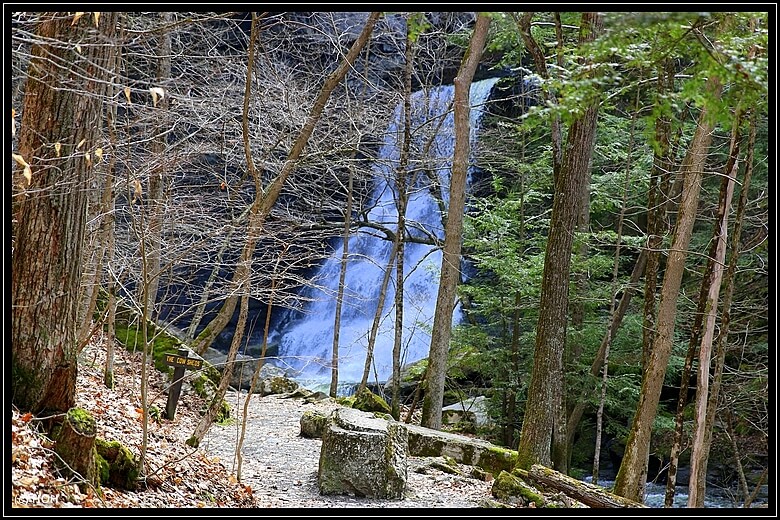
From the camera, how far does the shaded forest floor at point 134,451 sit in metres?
3.84

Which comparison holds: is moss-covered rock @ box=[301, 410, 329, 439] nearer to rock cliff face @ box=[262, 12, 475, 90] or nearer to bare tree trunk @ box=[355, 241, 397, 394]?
bare tree trunk @ box=[355, 241, 397, 394]

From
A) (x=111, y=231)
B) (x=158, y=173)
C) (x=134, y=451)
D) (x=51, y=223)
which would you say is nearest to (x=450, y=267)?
(x=158, y=173)

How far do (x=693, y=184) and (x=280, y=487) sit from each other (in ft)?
18.0

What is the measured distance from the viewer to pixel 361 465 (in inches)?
243

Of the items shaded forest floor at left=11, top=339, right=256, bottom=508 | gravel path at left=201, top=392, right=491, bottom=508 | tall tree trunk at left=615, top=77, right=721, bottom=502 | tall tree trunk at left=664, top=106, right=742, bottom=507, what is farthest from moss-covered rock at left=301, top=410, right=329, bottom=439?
tall tree trunk at left=664, top=106, right=742, bottom=507

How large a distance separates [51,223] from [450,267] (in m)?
6.05

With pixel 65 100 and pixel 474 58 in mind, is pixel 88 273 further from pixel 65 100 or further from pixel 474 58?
pixel 474 58

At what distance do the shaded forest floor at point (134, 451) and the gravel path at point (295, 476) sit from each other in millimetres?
357

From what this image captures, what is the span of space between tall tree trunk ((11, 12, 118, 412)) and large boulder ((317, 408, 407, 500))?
264 centimetres

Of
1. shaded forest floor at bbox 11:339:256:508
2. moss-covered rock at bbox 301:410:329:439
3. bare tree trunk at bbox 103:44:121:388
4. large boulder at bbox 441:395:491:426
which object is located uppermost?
bare tree trunk at bbox 103:44:121:388

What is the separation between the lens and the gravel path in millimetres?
6047

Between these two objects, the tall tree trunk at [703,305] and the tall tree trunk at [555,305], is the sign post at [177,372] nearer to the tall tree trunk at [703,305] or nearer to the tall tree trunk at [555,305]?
the tall tree trunk at [555,305]

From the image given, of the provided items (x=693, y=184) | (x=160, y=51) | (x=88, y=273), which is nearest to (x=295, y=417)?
(x=88, y=273)
